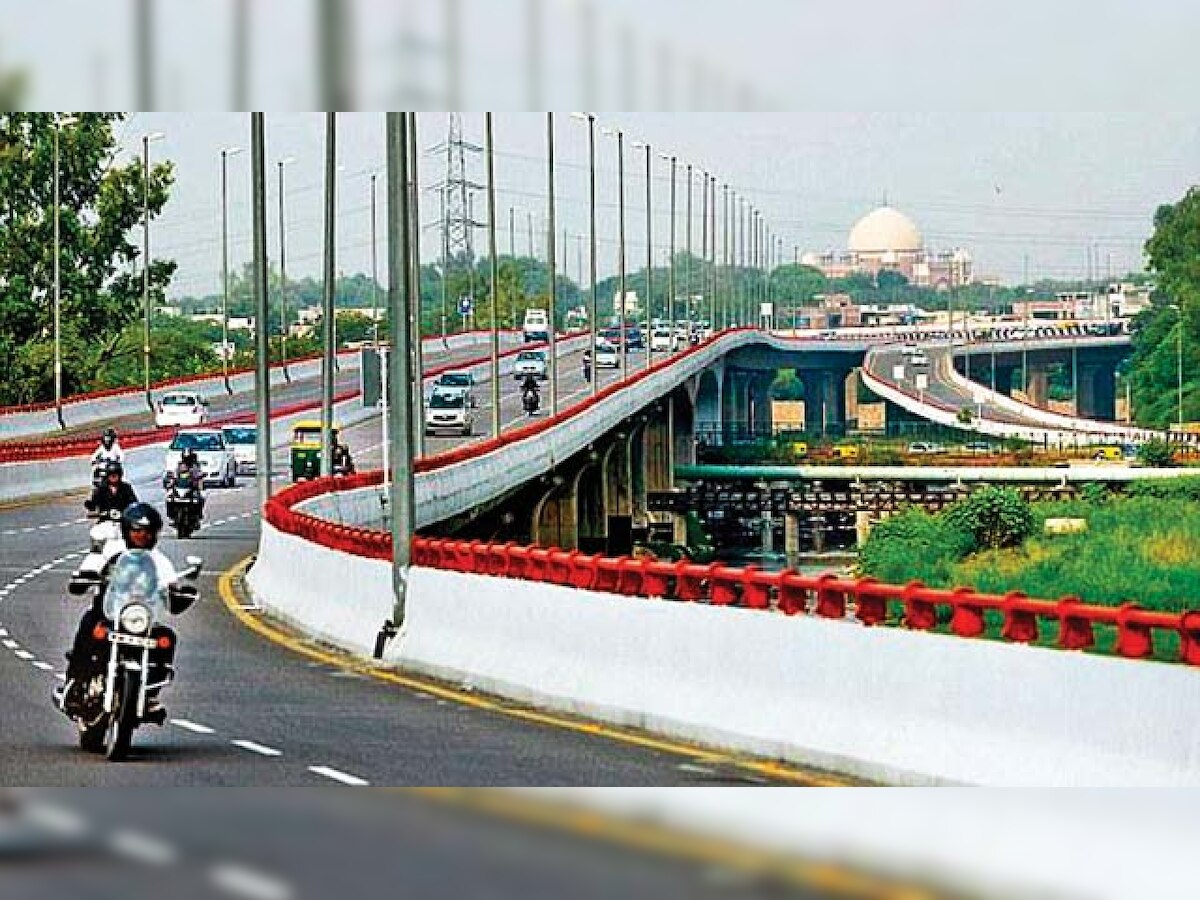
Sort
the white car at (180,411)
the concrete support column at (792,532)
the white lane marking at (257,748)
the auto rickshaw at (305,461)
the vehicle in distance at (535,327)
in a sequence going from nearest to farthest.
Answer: the white lane marking at (257,748), the auto rickshaw at (305,461), the white car at (180,411), the concrete support column at (792,532), the vehicle in distance at (535,327)

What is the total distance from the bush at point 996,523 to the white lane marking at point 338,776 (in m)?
34.7

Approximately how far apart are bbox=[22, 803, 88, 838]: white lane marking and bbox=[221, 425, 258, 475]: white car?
53.2m

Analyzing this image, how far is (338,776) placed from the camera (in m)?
17.4

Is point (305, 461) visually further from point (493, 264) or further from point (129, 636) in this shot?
point (129, 636)

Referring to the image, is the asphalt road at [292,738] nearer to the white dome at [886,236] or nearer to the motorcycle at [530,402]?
the motorcycle at [530,402]

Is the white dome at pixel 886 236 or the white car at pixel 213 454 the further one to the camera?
the white dome at pixel 886 236

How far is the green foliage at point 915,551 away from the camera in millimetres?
48406

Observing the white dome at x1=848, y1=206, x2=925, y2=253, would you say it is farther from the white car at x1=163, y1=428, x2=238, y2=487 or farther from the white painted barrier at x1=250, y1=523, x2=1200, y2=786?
the white painted barrier at x1=250, y1=523, x2=1200, y2=786

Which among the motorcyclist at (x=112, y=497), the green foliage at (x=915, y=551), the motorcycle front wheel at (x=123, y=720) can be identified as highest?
the motorcyclist at (x=112, y=497)

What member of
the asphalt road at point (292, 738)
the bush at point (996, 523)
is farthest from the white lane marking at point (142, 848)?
the bush at point (996, 523)

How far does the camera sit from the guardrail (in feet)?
51.8

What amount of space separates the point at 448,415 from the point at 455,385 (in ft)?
19.4

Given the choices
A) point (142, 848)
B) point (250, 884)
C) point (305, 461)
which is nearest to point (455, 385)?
point (305, 461)

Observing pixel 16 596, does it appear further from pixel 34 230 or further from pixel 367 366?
pixel 34 230
